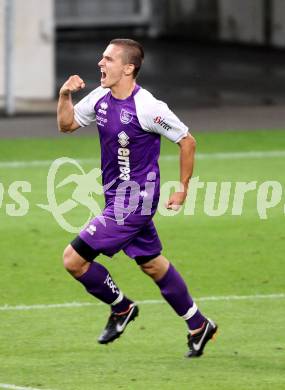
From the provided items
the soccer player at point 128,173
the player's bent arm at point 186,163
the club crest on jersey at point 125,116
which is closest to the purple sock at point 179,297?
the soccer player at point 128,173

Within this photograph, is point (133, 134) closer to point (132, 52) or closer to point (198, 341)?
point (132, 52)

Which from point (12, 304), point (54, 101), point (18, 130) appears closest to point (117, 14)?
point (54, 101)

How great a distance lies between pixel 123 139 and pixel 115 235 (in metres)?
0.71

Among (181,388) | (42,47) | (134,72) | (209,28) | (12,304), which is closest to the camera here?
(181,388)

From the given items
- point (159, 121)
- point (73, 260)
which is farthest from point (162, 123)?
point (73, 260)

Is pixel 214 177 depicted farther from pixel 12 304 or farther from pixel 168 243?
pixel 12 304

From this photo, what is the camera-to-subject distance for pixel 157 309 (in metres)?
12.6

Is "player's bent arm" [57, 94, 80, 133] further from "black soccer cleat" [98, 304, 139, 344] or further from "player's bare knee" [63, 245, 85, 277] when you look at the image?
"black soccer cleat" [98, 304, 139, 344]

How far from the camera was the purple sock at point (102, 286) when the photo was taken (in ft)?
34.9

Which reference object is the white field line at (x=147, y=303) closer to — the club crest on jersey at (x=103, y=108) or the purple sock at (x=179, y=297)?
the purple sock at (x=179, y=297)

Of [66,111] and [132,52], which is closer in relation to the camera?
[132,52]

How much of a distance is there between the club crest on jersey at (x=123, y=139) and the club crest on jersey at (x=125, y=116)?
8 cm

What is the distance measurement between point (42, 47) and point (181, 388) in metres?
19.5

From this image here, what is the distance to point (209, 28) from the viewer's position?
1715 inches
